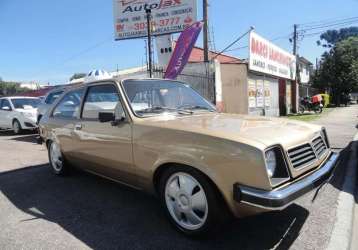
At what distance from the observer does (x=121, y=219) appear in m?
4.17

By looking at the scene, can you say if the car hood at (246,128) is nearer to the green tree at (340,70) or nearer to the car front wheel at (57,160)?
the car front wheel at (57,160)

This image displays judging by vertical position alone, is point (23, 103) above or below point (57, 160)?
above

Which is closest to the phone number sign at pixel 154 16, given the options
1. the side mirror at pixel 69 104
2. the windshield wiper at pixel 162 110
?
the side mirror at pixel 69 104

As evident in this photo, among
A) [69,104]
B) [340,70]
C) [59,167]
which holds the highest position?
[340,70]

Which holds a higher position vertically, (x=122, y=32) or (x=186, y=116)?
(x=122, y=32)

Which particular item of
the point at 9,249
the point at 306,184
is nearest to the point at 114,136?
the point at 9,249

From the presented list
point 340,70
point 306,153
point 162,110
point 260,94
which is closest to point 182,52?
point 260,94

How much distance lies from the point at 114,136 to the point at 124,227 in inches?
43.7

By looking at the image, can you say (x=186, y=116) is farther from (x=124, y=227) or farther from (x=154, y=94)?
(x=124, y=227)

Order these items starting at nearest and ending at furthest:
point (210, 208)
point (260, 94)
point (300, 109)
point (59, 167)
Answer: point (210, 208) < point (59, 167) < point (260, 94) < point (300, 109)

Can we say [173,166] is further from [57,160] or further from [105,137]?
[57,160]

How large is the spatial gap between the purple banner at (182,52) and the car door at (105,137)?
8.54m

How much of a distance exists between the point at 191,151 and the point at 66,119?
2.97 m

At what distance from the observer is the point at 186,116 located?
4387 mm
